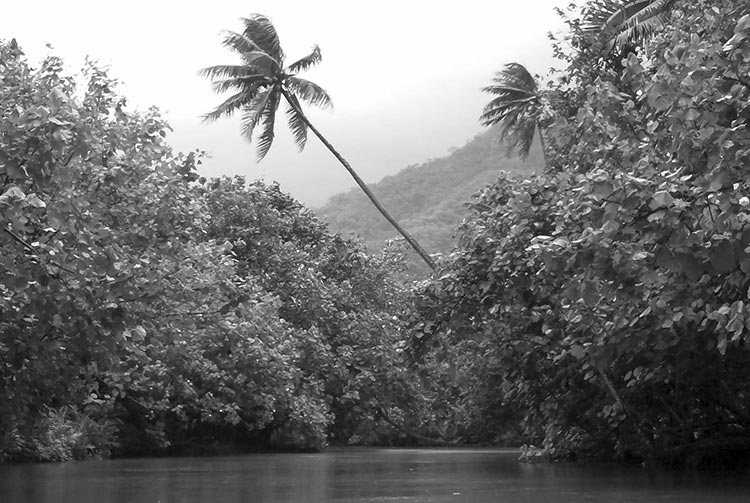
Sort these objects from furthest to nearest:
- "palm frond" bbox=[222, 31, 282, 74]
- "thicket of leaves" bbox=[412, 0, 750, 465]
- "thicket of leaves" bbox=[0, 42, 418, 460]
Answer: "palm frond" bbox=[222, 31, 282, 74] → "thicket of leaves" bbox=[0, 42, 418, 460] → "thicket of leaves" bbox=[412, 0, 750, 465]

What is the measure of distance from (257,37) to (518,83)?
26.9 ft

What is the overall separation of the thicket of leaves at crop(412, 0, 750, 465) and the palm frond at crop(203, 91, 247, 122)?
942cm

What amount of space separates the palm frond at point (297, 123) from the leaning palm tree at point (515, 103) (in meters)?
5.90

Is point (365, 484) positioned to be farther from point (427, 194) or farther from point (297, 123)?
point (427, 194)

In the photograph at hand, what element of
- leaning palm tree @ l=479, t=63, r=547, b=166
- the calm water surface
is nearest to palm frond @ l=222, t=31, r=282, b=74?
leaning palm tree @ l=479, t=63, r=547, b=166

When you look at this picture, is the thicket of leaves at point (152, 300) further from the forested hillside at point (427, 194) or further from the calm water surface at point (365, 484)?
the forested hillside at point (427, 194)

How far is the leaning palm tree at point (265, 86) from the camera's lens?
2970cm

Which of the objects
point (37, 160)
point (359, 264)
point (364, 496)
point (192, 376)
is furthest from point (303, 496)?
point (359, 264)

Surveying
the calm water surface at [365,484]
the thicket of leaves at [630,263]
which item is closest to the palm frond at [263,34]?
the thicket of leaves at [630,263]

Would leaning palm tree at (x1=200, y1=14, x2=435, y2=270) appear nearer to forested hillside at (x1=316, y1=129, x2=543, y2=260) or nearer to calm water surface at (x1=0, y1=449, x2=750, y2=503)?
calm water surface at (x1=0, y1=449, x2=750, y2=503)

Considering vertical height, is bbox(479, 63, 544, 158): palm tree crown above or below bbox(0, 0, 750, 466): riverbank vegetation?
above

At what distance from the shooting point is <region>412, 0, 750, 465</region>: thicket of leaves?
361 inches

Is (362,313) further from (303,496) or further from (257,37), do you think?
(303,496)

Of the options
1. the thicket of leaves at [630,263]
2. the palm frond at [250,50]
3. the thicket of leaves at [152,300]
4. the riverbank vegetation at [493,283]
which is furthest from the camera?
the palm frond at [250,50]
